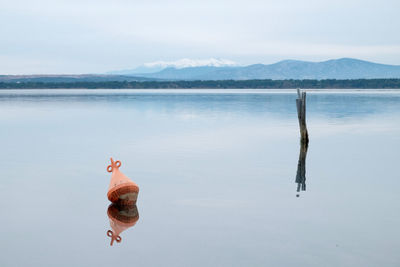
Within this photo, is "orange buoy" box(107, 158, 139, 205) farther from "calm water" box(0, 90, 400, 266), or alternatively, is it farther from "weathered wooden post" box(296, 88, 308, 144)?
"weathered wooden post" box(296, 88, 308, 144)

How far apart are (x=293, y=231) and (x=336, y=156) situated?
1143cm

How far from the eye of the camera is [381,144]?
25.2 metres

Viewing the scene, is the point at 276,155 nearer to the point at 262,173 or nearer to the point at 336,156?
the point at 336,156

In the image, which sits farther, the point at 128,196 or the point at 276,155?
the point at 276,155

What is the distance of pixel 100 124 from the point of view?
125 feet

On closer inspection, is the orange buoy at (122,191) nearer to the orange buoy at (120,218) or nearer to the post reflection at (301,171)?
the orange buoy at (120,218)

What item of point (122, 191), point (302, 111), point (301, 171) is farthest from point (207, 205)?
point (302, 111)

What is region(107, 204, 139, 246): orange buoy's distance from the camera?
1069 cm

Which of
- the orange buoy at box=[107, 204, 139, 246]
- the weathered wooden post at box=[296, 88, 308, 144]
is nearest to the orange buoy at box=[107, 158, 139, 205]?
the orange buoy at box=[107, 204, 139, 246]

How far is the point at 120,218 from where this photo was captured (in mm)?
11742

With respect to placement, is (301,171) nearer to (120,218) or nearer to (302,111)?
(302,111)

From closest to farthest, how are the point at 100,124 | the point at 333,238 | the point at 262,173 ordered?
the point at 333,238, the point at 262,173, the point at 100,124

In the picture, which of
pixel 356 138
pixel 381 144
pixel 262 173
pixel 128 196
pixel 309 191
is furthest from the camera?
pixel 356 138

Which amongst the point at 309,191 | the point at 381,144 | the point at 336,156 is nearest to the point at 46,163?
the point at 309,191
